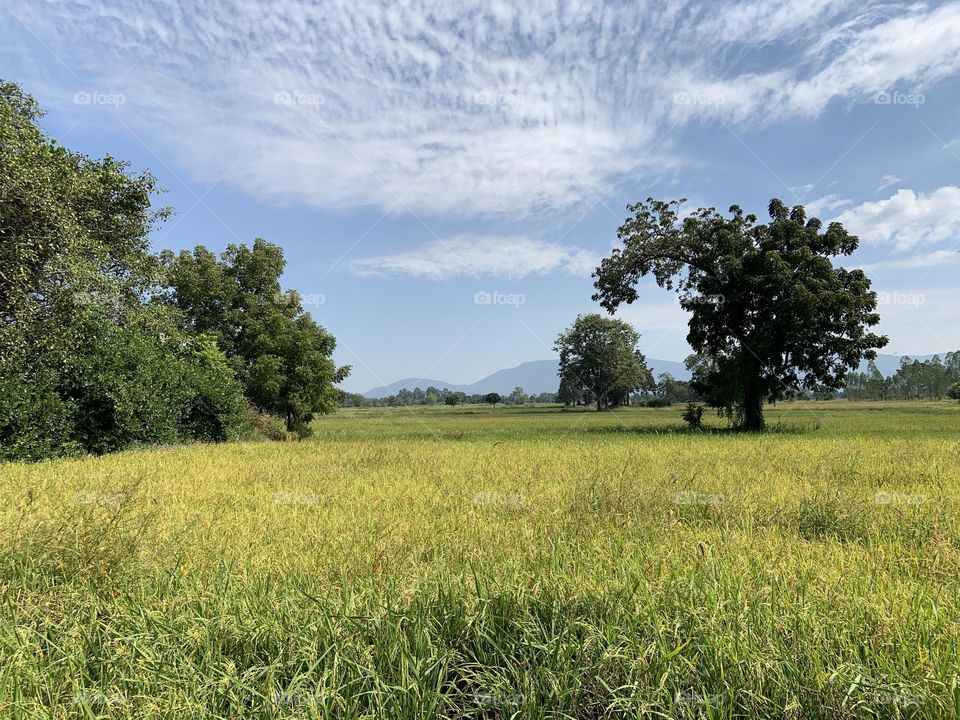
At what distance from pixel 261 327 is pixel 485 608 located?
30.8 meters

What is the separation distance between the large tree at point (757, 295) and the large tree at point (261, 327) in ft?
62.0

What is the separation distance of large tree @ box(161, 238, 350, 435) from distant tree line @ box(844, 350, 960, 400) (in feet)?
467

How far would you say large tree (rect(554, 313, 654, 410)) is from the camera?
91750 mm

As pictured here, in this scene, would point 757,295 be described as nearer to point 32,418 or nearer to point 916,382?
point 32,418

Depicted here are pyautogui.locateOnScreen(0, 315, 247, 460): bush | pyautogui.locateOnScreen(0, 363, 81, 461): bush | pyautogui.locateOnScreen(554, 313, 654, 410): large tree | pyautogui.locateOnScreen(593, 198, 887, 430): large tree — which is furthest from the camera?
pyautogui.locateOnScreen(554, 313, 654, 410): large tree

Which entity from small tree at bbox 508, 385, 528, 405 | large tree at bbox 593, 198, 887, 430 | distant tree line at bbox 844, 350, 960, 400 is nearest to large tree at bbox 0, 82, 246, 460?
large tree at bbox 593, 198, 887, 430

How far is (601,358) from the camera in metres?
92.5

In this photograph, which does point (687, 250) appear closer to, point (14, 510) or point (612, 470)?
point (612, 470)

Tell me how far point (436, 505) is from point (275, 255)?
3290 centimetres

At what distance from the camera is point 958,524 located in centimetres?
528

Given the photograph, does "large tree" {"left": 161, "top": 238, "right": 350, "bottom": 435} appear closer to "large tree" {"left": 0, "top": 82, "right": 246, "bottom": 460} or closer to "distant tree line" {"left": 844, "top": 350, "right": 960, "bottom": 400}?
"large tree" {"left": 0, "top": 82, "right": 246, "bottom": 460}

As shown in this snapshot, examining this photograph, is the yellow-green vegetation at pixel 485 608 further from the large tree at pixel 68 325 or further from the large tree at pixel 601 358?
the large tree at pixel 601 358

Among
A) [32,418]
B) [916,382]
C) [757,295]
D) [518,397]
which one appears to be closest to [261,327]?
[32,418]

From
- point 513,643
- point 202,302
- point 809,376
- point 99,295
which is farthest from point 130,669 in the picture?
point 202,302
